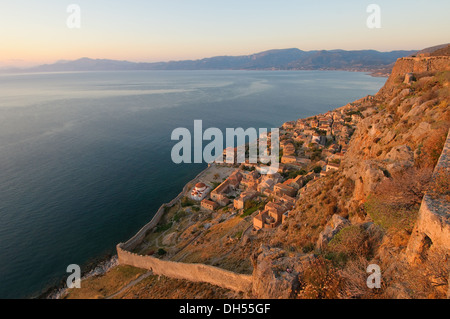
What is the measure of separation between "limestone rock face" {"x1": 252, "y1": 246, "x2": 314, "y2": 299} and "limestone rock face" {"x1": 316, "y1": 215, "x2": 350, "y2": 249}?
201 centimetres

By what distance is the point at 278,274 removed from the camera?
7.56 meters

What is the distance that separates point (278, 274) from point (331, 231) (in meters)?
3.79

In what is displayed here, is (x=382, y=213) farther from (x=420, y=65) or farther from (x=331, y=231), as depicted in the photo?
(x=420, y=65)

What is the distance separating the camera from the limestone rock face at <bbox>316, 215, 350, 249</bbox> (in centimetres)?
964

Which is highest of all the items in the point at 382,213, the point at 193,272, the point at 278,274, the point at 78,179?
the point at 382,213

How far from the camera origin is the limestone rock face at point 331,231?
9.64m

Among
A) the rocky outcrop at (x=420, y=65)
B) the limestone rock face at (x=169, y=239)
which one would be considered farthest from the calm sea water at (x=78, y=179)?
the rocky outcrop at (x=420, y=65)

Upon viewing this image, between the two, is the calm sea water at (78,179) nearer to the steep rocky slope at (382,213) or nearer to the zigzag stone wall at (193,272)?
the zigzag stone wall at (193,272)

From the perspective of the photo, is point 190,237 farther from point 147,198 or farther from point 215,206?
point 147,198

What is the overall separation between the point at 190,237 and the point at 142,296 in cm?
789

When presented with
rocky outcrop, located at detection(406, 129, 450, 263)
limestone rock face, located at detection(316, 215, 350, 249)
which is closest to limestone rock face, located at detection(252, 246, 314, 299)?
limestone rock face, located at detection(316, 215, 350, 249)

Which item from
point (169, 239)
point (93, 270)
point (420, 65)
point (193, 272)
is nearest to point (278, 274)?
point (193, 272)
